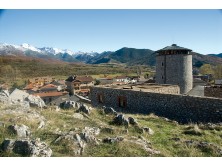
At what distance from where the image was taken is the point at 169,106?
16938 mm

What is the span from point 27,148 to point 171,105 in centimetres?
1082

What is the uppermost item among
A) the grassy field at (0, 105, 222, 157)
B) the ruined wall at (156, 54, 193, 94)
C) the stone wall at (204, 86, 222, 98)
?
the ruined wall at (156, 54, 193, 94)

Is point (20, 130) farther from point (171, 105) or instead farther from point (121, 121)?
point (171, 105)

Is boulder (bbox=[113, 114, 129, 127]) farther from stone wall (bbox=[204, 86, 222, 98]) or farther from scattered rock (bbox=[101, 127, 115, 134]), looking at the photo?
stone wall (bbox=[204, 86, 222, 98])

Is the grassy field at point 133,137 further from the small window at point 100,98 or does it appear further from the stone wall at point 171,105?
the small window at point 100,98

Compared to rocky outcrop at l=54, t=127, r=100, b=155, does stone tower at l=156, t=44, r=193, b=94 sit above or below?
above

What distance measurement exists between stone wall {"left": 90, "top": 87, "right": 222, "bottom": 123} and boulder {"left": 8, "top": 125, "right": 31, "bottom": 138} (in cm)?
973

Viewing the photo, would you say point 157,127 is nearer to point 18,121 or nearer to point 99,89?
point 18,121

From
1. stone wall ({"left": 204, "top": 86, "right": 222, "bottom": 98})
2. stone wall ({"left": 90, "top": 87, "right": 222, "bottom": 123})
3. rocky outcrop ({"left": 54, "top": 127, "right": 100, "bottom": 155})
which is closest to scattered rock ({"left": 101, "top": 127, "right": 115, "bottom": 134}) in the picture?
rocky outcrop ({"left": 54, "top": 127, "right": 100, "bottom": 155})

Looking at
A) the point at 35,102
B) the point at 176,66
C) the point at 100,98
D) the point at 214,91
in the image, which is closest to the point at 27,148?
the point at 35,102

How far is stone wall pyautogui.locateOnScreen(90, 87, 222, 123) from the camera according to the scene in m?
14.9

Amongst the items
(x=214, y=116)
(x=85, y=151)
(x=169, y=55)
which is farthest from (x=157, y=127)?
(x=169, y=55)

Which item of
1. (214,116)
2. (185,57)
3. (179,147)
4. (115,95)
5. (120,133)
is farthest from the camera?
(185,57)

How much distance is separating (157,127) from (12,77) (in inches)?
3622
